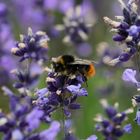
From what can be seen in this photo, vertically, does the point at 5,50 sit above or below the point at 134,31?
above

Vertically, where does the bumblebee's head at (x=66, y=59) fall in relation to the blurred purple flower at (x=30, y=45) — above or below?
below

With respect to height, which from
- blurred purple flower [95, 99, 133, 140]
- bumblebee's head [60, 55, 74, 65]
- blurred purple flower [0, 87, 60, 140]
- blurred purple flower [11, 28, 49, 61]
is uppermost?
blurred purple flower [11, 28, 49, 61]

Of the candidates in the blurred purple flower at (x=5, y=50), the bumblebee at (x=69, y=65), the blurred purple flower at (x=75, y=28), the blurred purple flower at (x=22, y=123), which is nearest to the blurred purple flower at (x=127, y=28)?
the bumblebee at (x=69, y=65)

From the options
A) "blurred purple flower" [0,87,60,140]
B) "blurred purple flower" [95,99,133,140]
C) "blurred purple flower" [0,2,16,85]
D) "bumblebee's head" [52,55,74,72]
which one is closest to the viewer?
"blurred purple flower" [0,87,60,140]

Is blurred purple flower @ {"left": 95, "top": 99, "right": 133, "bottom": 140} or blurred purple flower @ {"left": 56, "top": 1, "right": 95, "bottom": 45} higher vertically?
blurred purple flower @ {"left": 56, "top": 1, "right": 95, "bottom": 45}

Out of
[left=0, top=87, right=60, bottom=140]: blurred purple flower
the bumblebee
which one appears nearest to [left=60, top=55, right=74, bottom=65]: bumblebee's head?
the bumblebee

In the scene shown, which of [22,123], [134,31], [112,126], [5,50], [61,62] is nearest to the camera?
[22,123]

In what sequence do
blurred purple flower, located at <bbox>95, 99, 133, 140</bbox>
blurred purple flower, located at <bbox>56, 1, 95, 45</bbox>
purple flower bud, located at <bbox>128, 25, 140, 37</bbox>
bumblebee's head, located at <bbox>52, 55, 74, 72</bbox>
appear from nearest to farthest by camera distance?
purple flower bud, located at <bbox>128, 25, 140, 37</bbox> → bumblebee's head, located at <bbox>52, 55, 74, 72</bbox> → blurred purple flower, located at <bbox>95, 99, 133, 140</bbox> → blurred purple flower, located at <bbox>56, 1, 95, 45</bbox>

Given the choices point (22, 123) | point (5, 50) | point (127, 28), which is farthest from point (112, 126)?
point (5, 50)

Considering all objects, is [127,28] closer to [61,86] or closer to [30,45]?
[61,86]

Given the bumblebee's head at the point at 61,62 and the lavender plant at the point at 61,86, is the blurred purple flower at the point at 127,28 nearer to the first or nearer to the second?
the lavender plant at the point at 61,86

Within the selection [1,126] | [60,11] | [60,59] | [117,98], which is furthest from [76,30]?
[1,126]

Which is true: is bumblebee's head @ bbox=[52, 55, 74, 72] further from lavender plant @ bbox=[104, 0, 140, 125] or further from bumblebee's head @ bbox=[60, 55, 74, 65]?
lavender plant @ bbox=[104, 0, 140, 125]
